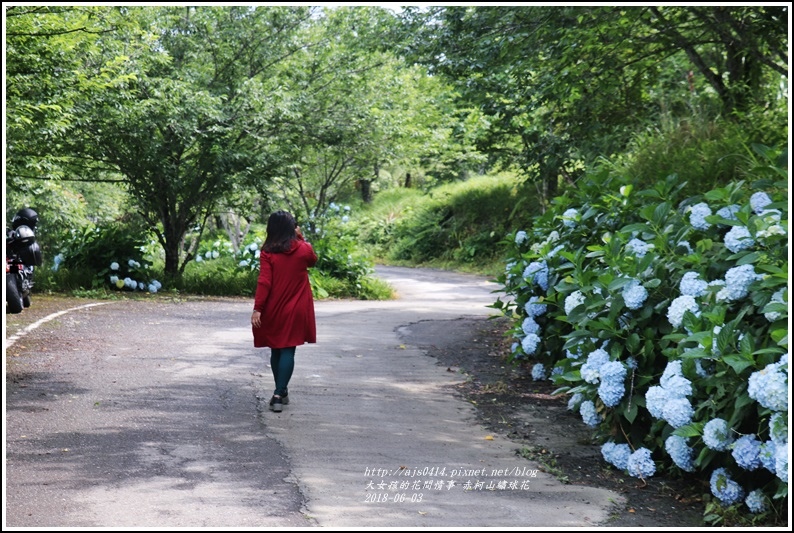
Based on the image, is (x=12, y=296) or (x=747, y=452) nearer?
(x=747, y=452)

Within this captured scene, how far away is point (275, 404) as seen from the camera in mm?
6875

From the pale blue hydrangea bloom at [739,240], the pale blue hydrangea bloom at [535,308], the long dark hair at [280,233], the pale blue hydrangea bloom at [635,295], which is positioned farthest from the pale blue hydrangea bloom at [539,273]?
the pale blue hydrangea bloom at [739,240]

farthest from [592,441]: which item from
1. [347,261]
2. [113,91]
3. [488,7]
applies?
[347,261]

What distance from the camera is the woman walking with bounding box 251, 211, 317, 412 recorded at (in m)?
7.07

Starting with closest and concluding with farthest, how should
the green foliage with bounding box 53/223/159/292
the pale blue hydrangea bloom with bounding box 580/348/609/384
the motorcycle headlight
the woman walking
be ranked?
the pale blue hydrangea bloom with bounding box 580/348/609/384
the woman walking
the motorcycle headlight
the green foliage with bounding box 53/223/159/292

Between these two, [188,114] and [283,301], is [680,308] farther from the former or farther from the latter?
[188,114]

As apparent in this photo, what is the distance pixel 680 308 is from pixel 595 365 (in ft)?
2.61

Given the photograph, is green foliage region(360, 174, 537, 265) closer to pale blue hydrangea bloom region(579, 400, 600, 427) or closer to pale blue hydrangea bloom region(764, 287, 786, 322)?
pale blue hydrangea bloom region(579, 400, 600, 427)

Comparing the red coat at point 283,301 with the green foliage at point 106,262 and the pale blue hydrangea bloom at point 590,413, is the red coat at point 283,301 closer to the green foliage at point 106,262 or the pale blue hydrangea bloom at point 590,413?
→ the pale blue hydrangea bloom at point 590,413

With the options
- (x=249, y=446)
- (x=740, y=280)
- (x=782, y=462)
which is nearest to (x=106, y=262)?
(x=249, y=446)

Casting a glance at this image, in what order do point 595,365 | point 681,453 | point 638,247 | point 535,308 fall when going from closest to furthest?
point 681,453, point 595,365, point 638,247, point 535,308

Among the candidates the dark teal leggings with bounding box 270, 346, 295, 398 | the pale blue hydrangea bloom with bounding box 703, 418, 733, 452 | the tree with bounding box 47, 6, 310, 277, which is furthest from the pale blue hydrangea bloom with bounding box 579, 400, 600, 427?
the tree with bounding box 47, 6, 310, 277

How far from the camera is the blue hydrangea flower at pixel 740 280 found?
4664 mm

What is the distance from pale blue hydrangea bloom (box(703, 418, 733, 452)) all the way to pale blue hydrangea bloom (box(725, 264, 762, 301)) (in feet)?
2.27
